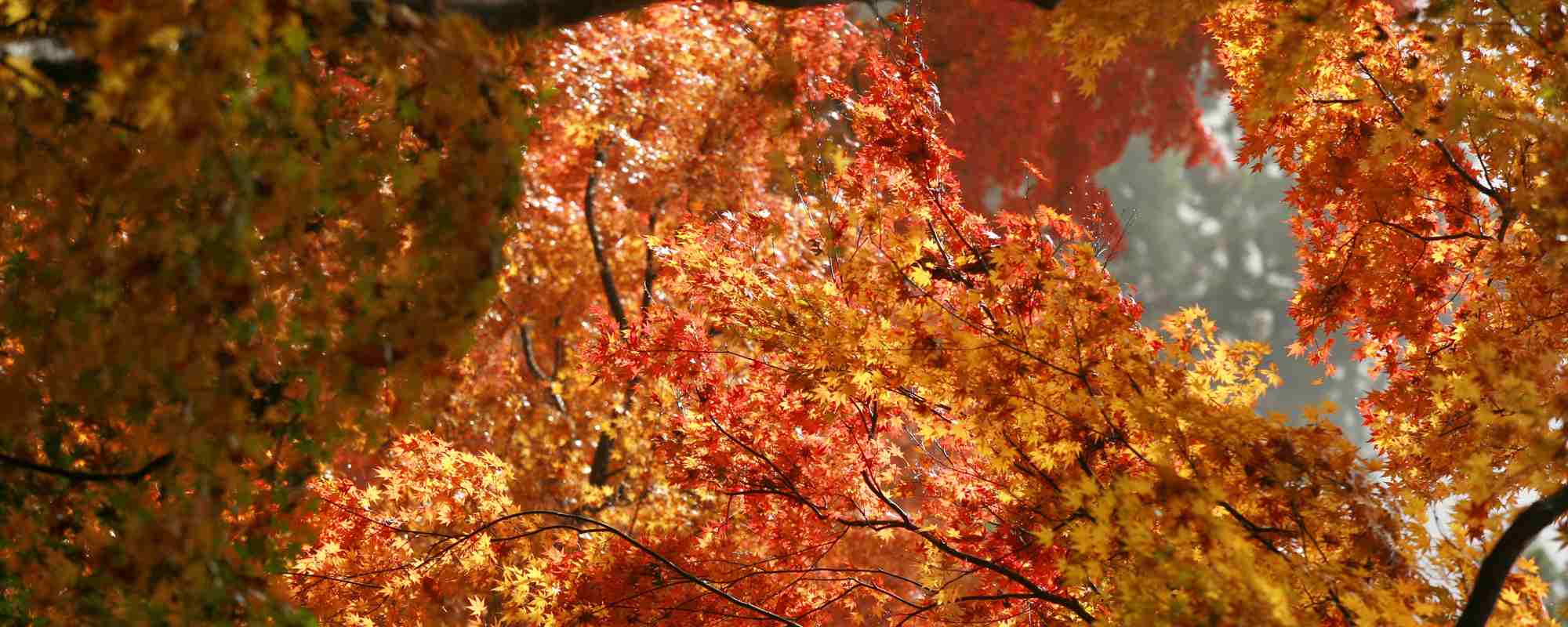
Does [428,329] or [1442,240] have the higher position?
[1442,240]

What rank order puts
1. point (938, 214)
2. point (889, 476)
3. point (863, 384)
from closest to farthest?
point (863, 384), point (938, 214), point (889, 476)

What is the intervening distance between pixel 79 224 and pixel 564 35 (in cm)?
563

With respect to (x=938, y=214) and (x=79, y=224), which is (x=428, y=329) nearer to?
(x=79, y=224)

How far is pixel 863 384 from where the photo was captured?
3912 mm

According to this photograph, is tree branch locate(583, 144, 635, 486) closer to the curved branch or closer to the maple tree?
the maple tree

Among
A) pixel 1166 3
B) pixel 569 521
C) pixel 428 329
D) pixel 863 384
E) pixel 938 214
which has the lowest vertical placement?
pixel 428 329

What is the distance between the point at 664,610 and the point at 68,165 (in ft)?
8.41

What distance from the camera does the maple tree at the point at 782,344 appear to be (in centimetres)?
237

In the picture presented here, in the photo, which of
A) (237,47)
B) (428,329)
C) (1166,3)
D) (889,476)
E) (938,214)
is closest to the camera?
(237,47)

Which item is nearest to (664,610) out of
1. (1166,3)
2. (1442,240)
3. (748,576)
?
(748,576)

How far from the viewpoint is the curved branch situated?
296cm

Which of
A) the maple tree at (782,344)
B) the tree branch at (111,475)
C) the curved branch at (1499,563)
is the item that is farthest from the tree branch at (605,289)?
the curved branch at (1499,563)

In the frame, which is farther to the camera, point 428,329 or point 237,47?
point 428,329

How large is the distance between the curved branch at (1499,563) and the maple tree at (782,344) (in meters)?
0.01
